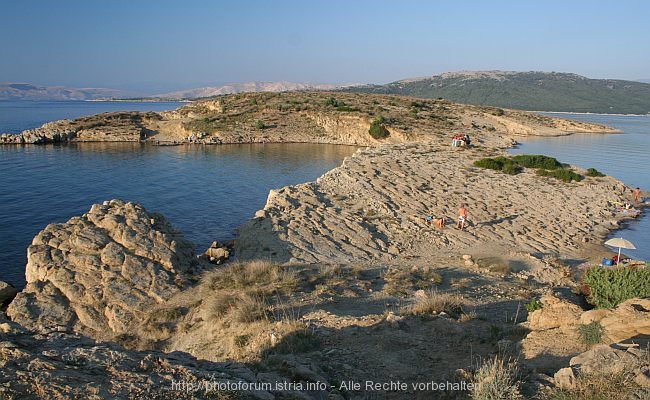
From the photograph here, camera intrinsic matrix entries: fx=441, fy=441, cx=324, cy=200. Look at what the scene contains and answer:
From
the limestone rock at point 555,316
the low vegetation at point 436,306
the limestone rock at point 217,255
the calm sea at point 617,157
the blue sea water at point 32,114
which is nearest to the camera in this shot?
the limestone rock at point 555,316

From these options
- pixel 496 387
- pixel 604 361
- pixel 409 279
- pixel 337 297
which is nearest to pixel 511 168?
pixel 409 279

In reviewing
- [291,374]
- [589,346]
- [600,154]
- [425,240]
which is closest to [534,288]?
[425,240]

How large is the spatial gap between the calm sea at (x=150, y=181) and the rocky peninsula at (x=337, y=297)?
4.38m

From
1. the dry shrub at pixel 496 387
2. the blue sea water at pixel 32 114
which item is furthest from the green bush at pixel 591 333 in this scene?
the blue sea water at pixel 32 114

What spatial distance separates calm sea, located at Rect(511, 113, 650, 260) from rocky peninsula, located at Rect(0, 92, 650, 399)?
1613 millimetres

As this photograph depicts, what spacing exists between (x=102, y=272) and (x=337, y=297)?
22.9 ft

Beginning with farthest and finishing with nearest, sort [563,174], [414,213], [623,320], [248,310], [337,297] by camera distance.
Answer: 1. [563,174]
2. [414,213]
3. [337,297]
4. [248,310]
5. [623,320]

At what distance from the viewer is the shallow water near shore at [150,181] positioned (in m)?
21.4

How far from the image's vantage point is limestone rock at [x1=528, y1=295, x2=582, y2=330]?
8219 millimetres

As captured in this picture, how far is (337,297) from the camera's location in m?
11.8

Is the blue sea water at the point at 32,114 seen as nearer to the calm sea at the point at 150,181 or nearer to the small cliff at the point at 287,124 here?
the small cliff at the point at 287,124

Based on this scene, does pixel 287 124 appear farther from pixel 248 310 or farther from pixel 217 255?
pixel 248 310

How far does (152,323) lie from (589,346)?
9.36 metres

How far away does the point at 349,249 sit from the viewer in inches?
682
